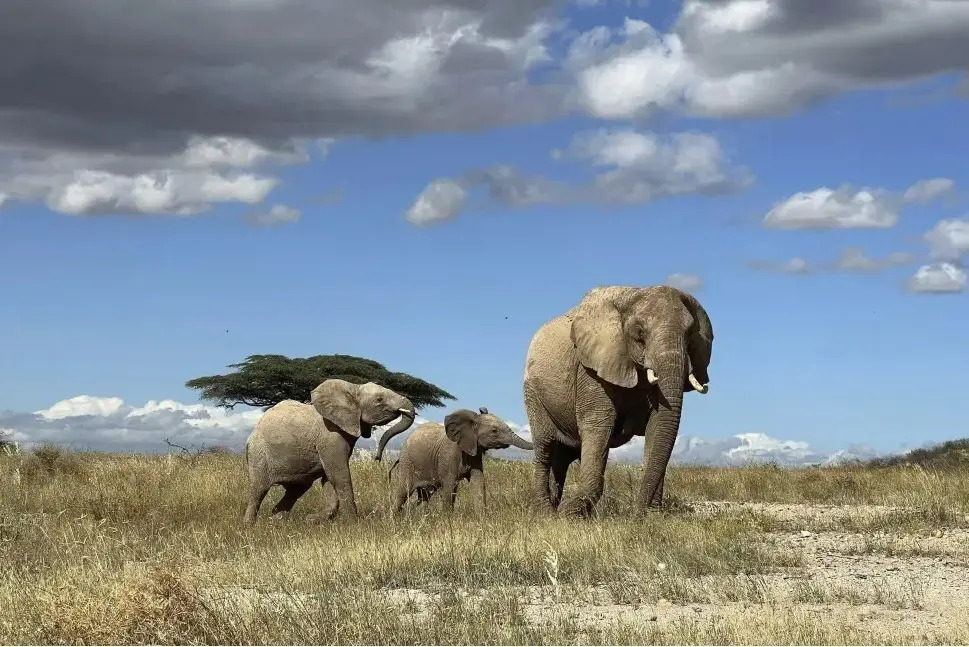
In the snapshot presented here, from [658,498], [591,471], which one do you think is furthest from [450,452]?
[658,498]

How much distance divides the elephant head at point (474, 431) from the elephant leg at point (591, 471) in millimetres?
2871

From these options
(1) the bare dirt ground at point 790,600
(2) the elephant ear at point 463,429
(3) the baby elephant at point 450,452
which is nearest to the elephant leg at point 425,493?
(3) the baby elephant at point 450,452

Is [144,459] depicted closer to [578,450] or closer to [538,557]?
[578,450]

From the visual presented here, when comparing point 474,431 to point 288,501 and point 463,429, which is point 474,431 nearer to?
point 463,429

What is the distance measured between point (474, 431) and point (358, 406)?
205 centimetres

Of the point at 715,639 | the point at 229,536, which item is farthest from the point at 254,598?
the point at 229,536

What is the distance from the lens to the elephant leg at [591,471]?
14.7 meters

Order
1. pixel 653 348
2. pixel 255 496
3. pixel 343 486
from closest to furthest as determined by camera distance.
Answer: pixel 653 348
pixel 343 486
pixel 255 496

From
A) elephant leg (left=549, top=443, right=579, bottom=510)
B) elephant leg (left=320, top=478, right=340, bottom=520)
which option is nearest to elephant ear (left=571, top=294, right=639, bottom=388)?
elephant leg (left=549, top=443, right=579, bottom=510)

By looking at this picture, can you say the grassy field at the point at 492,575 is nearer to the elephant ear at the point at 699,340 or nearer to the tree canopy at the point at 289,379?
A: the elephant ear at the point at 699,340

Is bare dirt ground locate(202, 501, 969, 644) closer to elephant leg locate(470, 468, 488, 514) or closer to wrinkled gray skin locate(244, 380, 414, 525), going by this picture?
elephant leg locate(470, 468, 488, 514)

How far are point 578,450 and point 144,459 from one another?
12.2 m

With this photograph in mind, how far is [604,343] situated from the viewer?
1473 cm

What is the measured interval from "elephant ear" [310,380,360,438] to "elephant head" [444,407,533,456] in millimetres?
1769
